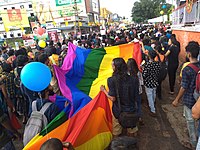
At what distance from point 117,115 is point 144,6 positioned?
5709cm

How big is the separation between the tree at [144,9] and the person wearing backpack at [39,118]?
56095mm

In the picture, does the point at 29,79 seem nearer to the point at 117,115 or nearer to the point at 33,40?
the point at 117,115

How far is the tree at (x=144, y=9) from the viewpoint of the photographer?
179 feet

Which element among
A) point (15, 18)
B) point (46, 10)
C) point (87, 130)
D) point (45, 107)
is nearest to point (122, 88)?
point (87, 130)

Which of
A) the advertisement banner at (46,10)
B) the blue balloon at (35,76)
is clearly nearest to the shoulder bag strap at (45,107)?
the blue balloon at (35,76)

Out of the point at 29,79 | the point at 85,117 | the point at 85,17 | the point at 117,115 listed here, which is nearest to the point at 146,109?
the point at 117,115

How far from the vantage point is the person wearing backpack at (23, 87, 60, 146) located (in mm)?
2344

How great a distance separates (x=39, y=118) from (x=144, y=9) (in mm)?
57936

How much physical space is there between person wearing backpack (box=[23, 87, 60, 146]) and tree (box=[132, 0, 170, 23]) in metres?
56.1

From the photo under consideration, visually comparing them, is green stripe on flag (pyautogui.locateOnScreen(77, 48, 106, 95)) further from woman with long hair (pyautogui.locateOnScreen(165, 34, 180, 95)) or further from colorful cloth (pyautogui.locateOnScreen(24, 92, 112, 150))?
woman with long hair (pyautogui.locateOnScreen(165, 34, 180, 95))

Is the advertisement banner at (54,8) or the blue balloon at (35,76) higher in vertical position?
the advertisement banner at (54,8)

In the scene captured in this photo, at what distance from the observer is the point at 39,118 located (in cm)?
235

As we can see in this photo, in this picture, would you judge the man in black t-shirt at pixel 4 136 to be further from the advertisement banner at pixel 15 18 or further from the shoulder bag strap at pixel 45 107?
the advertisement banner at pixel 15 18

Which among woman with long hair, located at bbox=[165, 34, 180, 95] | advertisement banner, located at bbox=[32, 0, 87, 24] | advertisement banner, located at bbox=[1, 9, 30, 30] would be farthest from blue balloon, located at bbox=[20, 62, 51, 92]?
advertisement banner, located at bbox=[32, 0, 87, 24]
